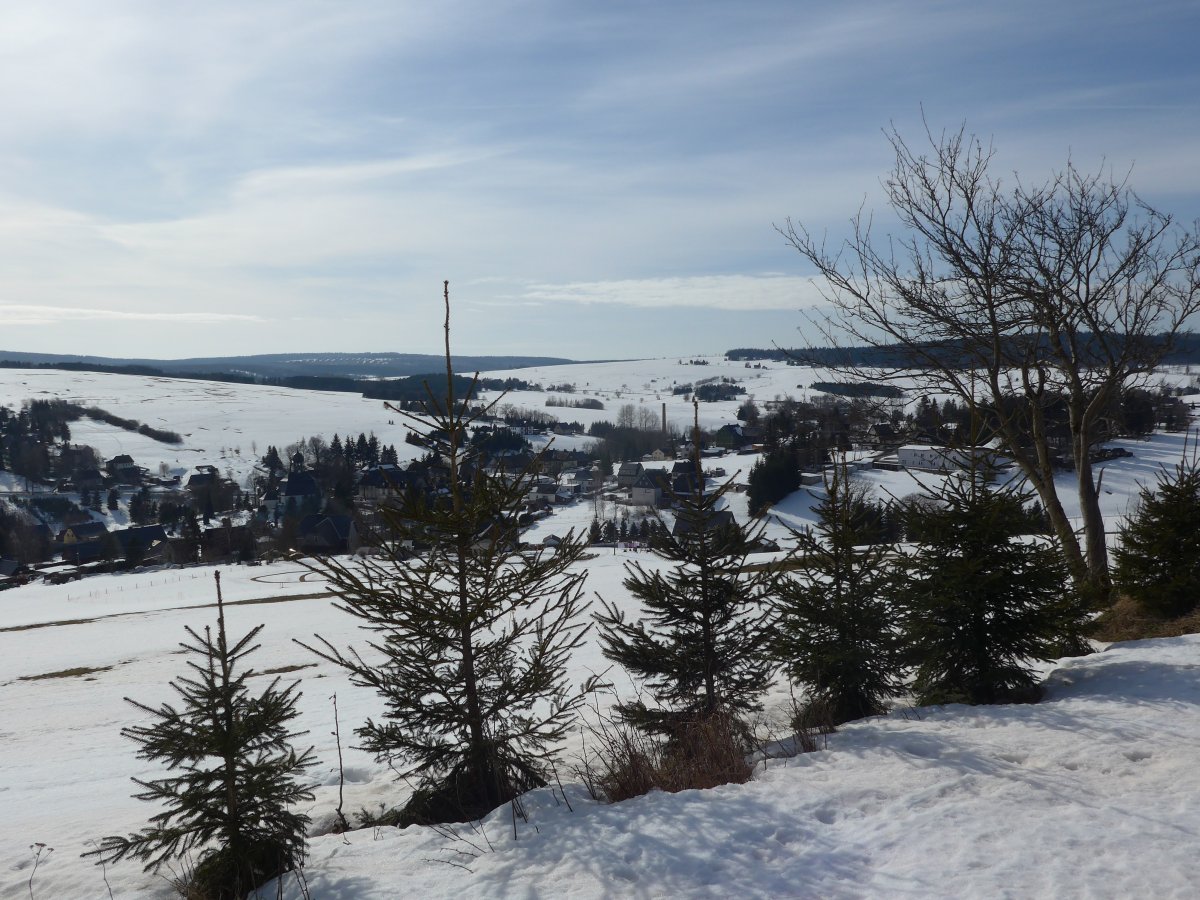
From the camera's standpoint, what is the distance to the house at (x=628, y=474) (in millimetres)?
82875

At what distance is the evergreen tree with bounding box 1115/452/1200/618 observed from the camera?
9.84 metres

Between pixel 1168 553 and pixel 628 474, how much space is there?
76609 millimetres

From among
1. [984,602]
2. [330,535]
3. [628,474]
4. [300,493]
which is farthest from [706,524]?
[300,493]

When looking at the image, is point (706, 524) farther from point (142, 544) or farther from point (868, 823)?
point (142, 544)

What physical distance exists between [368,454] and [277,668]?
85.4 metres

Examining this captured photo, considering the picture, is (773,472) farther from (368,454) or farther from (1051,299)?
(368,454)

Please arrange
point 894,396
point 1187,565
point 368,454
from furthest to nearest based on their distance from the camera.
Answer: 1. point 368,454
2. point 894,396
3. point 1187,565

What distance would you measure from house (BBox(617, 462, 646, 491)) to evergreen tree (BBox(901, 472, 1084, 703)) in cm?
7245

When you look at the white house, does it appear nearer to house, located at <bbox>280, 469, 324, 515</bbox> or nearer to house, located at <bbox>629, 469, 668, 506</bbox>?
house, located at <bbox>629, 469, 668, 506</bbox>

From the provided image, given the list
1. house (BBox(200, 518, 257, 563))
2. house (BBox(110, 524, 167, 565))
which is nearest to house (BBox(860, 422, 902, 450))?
house (BBox(200, 518, 257, 563))

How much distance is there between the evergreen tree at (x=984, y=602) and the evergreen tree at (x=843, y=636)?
339mm

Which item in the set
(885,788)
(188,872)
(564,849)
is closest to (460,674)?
(564,849)

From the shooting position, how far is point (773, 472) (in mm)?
54344

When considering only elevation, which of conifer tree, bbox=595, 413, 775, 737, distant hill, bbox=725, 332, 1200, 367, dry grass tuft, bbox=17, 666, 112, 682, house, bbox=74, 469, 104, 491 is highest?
distant hill, bbox=725, 332, 1200, 367
